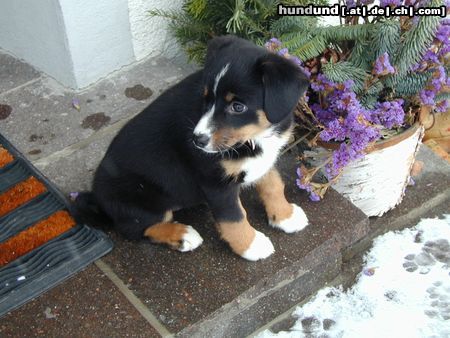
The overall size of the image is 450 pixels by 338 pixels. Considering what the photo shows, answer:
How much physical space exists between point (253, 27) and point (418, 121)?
3.77ft

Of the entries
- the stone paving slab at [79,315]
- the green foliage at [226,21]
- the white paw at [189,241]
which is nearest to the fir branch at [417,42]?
the green foliage at [226,21]

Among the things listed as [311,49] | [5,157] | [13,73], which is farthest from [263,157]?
[13,73]

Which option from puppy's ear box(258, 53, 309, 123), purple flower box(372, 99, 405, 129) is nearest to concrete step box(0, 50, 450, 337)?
purple flower box(372, 99, 405, 129)

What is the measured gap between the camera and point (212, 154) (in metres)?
2.53

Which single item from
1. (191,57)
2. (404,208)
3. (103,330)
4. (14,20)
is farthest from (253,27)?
(103,330)

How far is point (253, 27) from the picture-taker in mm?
3713

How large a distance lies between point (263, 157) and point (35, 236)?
120cm

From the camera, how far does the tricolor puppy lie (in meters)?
2.36

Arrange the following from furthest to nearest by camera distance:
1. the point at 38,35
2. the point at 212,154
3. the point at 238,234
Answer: the point at 38,35
the point at 238,234
the point at 212,154

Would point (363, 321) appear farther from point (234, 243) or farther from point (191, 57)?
point (191, 57)

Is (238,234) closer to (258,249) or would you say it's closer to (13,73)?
(258,249)

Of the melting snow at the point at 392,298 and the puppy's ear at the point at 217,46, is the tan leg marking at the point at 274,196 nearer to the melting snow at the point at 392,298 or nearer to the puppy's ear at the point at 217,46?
the melting snow at the point at 392,298

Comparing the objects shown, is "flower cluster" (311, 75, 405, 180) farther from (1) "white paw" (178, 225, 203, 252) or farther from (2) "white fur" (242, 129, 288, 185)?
(1) "white paw" (178, 225, 203, 252)

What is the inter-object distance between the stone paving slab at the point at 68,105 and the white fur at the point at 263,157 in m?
1.43
